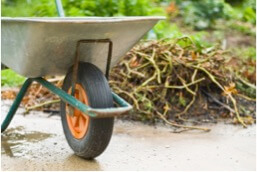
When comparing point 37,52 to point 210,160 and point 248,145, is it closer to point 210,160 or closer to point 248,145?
point 210,160

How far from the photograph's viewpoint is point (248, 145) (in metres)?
2.91

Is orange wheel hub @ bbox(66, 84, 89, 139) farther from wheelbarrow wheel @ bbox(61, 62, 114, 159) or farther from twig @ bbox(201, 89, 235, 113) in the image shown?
twig @ bbox(201, 89, 235, 113)

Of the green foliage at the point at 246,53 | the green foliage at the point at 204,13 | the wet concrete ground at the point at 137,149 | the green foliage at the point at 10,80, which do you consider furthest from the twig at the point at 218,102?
the green foliage at the point at 204,13

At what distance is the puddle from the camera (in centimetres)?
273

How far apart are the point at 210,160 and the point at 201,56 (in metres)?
1.25

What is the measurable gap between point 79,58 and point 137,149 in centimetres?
58

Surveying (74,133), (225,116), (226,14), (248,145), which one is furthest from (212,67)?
(226,14)

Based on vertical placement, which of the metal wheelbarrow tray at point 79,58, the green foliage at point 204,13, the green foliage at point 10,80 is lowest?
the green foliage at point 10,80

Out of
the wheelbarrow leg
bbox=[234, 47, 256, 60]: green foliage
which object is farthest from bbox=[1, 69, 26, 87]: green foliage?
bbox=[234, 47, 256, 60]: green foliage

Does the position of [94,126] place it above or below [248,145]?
above

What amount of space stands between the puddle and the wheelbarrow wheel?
308mm

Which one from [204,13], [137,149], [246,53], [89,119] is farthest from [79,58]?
[204,13]

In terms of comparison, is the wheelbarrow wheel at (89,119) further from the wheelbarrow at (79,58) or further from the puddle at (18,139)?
the puddle at (18,139)

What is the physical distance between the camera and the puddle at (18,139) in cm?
273
